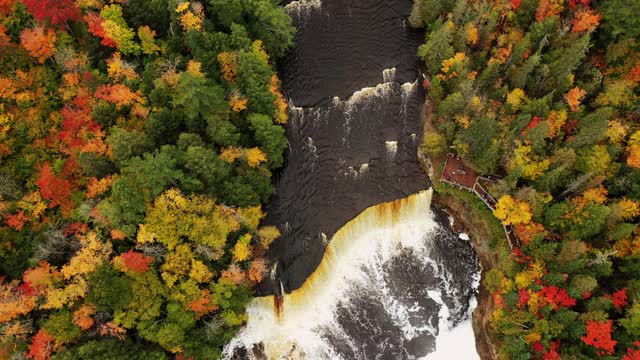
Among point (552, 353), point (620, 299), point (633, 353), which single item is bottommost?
point (633, 353)

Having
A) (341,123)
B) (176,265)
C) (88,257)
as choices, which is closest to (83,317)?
(88,257)

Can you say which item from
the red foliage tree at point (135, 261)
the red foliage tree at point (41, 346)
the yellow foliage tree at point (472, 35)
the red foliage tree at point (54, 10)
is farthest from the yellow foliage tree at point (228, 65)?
the red foliage tree at point (41, 346)

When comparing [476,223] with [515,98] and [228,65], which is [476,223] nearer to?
[515,98]

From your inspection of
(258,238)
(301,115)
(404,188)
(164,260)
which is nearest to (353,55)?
(301,115)

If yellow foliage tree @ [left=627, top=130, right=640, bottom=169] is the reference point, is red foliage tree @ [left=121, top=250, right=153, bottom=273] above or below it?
below

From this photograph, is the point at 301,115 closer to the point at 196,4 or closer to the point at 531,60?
the point at 196,4

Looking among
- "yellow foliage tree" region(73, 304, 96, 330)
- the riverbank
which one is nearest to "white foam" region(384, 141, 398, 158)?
the riverbank

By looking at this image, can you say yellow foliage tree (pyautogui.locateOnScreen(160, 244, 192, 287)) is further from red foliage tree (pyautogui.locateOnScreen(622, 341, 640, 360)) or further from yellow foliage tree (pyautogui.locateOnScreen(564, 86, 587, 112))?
yellow foliage tree (pyautogui.locateOnScreen(564, 86, 587, 112))

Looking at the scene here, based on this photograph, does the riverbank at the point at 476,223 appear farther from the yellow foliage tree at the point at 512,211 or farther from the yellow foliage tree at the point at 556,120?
the yellow foliage tree at the point at 556,120
